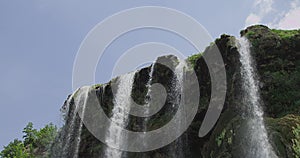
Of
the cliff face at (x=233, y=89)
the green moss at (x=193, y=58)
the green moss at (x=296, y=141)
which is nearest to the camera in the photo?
the green moss at (x=296, y=141)

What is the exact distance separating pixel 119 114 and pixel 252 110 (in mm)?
8685

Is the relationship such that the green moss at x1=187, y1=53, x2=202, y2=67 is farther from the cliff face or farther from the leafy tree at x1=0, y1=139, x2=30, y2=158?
the leafy tree at x1=0, y1=139, x2=30, y2=158

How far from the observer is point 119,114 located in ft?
71.3

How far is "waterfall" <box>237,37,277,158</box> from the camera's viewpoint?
1255cm

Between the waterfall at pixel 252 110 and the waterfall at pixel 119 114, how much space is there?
295 inches

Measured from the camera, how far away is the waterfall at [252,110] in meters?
12.6

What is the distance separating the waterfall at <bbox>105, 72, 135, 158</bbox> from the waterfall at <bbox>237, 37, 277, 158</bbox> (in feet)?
24.6

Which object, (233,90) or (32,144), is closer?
(233,90)

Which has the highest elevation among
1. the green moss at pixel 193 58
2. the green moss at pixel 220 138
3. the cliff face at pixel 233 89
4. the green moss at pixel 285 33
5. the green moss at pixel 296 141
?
the green moss at pixel 193 58

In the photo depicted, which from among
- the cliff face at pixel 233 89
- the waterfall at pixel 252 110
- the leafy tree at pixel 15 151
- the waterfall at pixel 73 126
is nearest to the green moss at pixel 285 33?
the cliff face at pixel 233 89

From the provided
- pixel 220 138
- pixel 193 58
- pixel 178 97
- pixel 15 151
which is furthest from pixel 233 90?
pixel 15 151

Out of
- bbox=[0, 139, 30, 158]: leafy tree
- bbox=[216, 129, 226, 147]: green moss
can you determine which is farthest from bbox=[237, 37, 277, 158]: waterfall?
bbox=[0, 139, 30, 158]: leafy tree

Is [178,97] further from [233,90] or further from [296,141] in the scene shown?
[296,141]

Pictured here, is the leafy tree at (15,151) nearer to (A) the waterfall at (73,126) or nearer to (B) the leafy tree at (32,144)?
(B) the leafy tree at (32,144)
